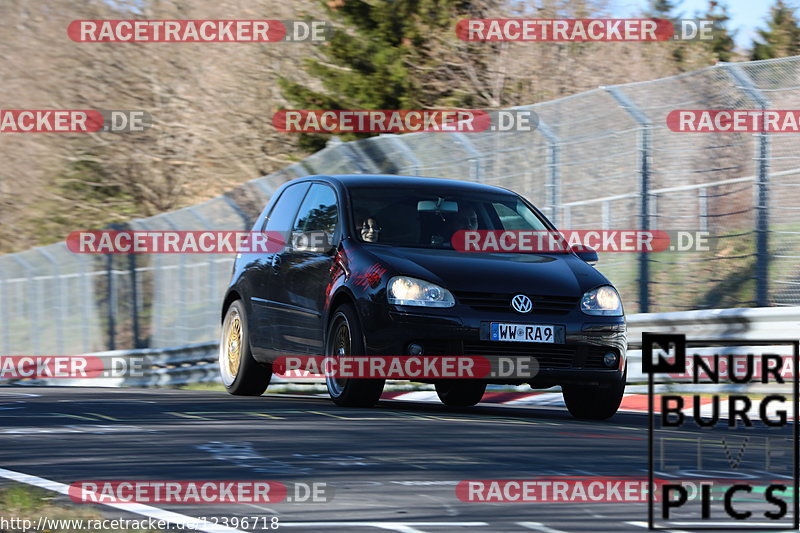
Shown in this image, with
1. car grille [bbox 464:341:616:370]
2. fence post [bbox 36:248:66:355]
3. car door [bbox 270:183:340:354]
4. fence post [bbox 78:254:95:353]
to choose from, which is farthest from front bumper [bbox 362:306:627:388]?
fence post [bbox 36:248:66:355]

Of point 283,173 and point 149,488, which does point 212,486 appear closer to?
point 149,488

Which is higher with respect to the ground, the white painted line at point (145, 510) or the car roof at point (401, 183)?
the car roof at point (401, 183)

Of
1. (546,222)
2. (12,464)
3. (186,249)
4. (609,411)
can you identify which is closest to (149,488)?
(12,464)

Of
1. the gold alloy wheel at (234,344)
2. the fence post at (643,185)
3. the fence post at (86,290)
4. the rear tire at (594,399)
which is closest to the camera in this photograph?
the rear tire at (594,399)

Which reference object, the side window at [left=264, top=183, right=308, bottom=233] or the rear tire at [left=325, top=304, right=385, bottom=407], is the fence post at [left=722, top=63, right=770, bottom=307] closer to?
the rear tire at [left=325, top=304, right=385, bottom=407]

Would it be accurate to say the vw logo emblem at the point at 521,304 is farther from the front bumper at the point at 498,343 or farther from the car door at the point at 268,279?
the car door at the point at 268,279

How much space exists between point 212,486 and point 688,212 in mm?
8654

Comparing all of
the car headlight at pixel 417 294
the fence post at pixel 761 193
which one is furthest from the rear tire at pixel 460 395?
the car headlight at pixel 417 294

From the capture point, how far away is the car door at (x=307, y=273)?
10961 millimetres

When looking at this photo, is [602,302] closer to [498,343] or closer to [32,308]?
[498,343]

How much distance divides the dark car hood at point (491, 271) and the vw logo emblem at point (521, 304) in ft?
0.17

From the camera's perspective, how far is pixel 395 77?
32.8 m

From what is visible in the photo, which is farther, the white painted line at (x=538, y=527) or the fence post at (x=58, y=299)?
the fence post at (x=58, y=299)

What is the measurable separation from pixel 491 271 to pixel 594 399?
54.2 inches
